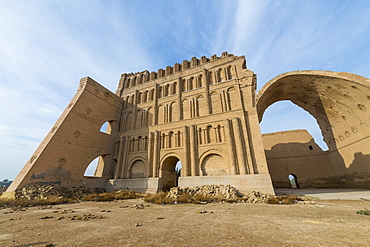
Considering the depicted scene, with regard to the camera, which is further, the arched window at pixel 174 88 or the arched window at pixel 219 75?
the arched window at pixel 174 88

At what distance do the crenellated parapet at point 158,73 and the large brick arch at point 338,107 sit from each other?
23.8ft

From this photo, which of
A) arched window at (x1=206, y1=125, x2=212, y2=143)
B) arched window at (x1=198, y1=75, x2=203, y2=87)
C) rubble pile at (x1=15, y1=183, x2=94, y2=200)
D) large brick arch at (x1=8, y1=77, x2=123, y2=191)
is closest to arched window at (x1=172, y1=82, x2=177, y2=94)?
arched window at (x1=198, y1=75, x2=203, y2=87)

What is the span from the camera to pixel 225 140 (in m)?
14.5

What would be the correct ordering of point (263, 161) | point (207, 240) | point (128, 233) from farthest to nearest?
point (263, 161) < point (128, 233) < point (207, 240)

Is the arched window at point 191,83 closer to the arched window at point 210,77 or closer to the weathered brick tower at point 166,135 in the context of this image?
the weathered brick tower at point 166,135

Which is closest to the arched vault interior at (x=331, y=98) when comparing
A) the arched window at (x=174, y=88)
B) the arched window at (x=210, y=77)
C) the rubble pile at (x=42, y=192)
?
the arched window at (x=210, y=77)

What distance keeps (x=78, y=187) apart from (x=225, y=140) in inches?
581

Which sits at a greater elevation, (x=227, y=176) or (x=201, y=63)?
(x=201, y=63)

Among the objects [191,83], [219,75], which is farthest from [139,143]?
[219,75]

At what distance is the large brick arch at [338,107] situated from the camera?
40.1 feet

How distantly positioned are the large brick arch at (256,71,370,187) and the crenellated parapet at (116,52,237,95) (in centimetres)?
724

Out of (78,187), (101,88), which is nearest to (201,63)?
(101,88)

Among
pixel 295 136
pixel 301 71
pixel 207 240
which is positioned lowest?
pixel 207 240

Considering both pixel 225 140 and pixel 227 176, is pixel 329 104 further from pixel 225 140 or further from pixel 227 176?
pixel 227 176
